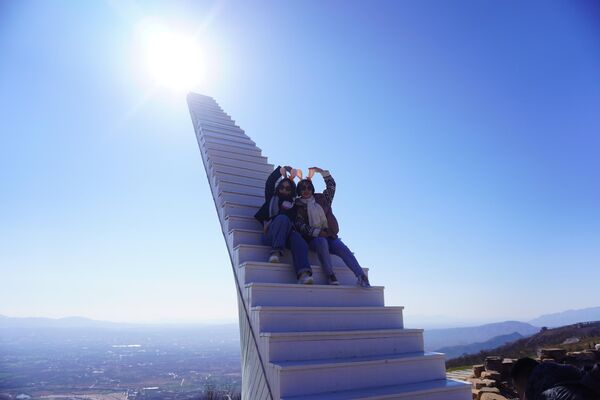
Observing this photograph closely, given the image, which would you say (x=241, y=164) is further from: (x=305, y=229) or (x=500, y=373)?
(x=500, y=373)

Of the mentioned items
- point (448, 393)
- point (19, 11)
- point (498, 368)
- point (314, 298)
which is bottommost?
point (498, 368)

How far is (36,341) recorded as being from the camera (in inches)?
1214

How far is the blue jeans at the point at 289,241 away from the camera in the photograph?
276 cm

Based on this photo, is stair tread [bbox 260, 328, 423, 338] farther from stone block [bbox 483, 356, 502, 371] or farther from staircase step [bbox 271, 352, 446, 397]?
stone block [bbox 483, 356, 502, 371]

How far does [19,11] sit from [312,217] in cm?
449

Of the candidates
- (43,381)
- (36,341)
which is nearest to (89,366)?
(43,381)

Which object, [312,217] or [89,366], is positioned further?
[89,366]

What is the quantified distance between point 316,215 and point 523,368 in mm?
2211

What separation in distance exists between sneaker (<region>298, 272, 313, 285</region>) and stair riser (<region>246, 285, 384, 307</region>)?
64 millimetres

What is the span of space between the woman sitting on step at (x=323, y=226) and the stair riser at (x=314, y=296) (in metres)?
0.10

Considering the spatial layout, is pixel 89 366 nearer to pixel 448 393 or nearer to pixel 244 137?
pixel 244 137

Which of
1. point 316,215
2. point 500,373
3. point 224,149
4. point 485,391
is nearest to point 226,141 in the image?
point 224,149

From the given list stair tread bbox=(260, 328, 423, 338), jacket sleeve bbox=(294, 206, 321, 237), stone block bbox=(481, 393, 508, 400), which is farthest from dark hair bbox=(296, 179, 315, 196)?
stone block bbox=(481, 393, 508, 400)

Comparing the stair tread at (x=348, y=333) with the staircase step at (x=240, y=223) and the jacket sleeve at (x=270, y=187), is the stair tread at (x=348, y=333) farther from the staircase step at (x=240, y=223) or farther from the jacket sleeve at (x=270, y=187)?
the jacket sleeve at (x=270, y=187)
